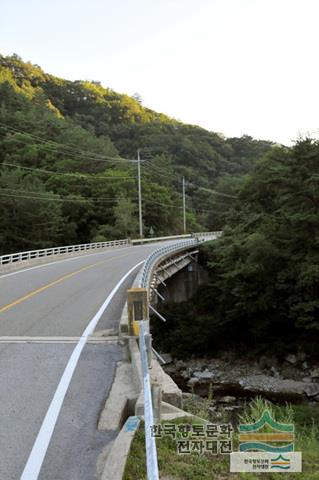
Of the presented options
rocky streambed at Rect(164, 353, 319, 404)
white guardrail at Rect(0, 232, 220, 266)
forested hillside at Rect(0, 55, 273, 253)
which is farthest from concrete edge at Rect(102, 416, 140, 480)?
forested hillside at Rect(0, 55, 273, 253)

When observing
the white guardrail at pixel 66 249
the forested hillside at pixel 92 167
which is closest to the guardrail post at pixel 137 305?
the white guardrail at pixel 66 249

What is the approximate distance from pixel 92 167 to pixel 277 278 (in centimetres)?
4849

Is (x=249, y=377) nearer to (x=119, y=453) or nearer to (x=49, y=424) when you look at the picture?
(x=49, y=424)

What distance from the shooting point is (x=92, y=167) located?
67.4m

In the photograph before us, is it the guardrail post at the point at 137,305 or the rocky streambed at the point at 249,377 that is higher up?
the guardrail post at the point at 137,305

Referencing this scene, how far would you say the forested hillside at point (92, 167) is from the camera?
4916 centimetres

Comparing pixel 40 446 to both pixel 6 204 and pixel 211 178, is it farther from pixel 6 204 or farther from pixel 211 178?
pixel 211 178

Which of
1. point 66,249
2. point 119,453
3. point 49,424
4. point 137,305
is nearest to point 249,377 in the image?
point 137,305

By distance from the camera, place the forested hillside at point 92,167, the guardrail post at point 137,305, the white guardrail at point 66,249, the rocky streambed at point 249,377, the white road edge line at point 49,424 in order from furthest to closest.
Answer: the forested hillside at point 92,167 → the white guardrail at point 66,249 → the rocky streambed at point 249,377 → the guardrail post at point 137,305 → the white road edge line at point 49,424

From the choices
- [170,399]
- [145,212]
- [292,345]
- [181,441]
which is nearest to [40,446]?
[181,441]
